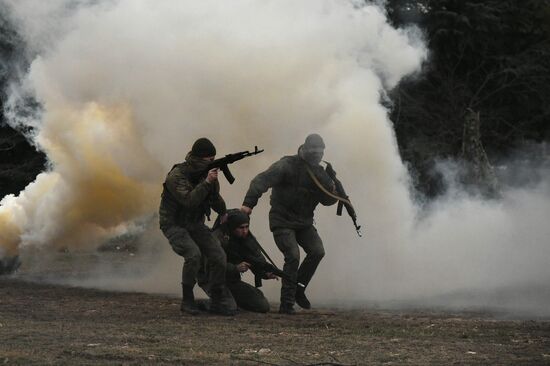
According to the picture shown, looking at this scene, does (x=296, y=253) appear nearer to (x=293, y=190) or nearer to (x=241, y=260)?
(x=241, y=260)

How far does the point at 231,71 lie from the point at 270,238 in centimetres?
266

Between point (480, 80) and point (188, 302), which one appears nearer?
point (188, 302)

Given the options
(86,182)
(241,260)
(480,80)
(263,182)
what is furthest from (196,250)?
(480,80)

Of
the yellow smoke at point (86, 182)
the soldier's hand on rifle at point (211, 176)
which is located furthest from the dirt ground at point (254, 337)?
the yellow smoke at point (86, 182)

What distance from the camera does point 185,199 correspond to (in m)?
11.4

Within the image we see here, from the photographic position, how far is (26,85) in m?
16.6

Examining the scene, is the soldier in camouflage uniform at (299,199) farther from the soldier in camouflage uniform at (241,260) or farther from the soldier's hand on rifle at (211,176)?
the soldier's hand on rifle at (211,176)

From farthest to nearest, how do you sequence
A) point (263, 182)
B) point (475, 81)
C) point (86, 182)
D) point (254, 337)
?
point (475, 81), point (86, 182), point (263, 182), point (254, 337)

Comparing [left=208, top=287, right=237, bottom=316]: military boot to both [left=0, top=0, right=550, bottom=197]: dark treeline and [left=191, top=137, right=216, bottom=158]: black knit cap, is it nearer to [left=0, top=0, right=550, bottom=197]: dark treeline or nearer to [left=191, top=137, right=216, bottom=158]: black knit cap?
[left=191, top=137, right=216, bottom=158]: black knit cap

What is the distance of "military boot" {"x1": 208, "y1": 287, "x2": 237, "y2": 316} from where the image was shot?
38.7 feet

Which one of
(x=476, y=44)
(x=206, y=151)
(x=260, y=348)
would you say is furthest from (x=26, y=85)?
(x=476, y=44)

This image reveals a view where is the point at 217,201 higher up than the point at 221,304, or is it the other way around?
the point at 217,201

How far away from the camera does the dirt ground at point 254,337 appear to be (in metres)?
8.30

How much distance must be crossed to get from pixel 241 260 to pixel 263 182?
0.99 meters
